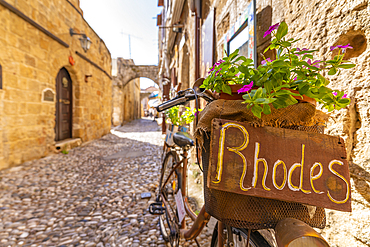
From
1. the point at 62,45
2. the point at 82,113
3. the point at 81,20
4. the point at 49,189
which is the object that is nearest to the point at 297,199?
the point at 49,189

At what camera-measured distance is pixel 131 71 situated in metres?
16.3

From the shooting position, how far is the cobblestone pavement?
184 cm

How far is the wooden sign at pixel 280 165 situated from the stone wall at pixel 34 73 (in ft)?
14.4

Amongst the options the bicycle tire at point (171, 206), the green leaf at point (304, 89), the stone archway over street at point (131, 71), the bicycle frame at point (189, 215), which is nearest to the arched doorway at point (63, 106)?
the bicycle tire at point (171, 206)

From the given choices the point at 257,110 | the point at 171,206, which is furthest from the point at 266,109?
the point at 171,206

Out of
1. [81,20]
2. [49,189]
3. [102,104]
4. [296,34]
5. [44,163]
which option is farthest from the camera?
[102,104]

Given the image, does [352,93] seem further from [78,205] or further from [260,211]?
[78,205]

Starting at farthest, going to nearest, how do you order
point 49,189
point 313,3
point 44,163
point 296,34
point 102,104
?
1. point 102,104
2. point 44,163
3. point 49,189
4. point 296,34
5. point 313,3

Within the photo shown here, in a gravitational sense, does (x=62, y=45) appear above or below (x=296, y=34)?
above

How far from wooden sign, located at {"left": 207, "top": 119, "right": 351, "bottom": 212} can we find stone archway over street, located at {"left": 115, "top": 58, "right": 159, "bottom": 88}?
14.9 m

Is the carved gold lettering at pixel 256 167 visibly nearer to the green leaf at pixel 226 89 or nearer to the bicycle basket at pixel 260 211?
the bicycle basket at pixel 260 211

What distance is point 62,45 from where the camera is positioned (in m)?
5.22

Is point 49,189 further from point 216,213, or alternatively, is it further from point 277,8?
point 277,8

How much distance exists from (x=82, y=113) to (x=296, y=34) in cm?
670
